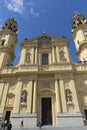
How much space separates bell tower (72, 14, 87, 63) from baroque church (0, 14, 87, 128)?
201 mm

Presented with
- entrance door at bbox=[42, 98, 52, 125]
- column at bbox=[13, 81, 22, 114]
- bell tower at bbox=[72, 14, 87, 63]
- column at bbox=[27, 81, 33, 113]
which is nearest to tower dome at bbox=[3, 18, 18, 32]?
bell tower at bbox=[72, 14, 87, 63]

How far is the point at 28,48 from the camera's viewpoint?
1075 inches

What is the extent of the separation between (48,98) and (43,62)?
6.72 m

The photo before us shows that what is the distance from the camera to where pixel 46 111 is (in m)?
20.6

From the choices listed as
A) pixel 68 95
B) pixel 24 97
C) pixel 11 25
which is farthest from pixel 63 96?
pixel 11 25

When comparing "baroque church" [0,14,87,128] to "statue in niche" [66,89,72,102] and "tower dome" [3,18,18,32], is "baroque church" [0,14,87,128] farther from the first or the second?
"tower dome" [3,18,18,32]

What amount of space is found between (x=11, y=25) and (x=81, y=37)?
16457 millimetres

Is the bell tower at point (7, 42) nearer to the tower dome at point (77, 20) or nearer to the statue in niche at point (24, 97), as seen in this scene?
the statue in niche at point (24, 97)

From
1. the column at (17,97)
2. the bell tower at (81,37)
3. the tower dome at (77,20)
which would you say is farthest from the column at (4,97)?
the tower dome at (77,20)

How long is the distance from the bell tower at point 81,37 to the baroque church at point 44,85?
7.9 inches

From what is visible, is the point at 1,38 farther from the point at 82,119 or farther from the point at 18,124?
the point at 82,119

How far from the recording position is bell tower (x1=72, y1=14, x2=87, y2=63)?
2761cm

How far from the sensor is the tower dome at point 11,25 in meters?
33.9

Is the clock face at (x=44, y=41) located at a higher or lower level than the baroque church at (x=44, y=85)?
higher
